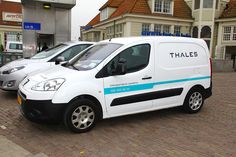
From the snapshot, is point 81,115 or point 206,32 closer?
point 81,115

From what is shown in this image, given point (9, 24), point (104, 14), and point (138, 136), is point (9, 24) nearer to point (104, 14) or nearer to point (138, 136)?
point (104, 14)

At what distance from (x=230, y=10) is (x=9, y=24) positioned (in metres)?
32.6

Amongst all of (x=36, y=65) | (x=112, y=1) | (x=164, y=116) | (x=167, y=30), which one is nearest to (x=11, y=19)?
(x=112, y=1)

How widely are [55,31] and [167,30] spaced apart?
15.0 metres

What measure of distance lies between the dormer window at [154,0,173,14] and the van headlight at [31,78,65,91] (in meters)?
21.6

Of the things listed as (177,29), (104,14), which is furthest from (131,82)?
(104,14)

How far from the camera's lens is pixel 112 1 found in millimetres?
29469

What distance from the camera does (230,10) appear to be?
24766 mm

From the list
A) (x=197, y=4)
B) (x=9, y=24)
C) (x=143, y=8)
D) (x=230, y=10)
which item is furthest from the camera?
(x=9, y=24)

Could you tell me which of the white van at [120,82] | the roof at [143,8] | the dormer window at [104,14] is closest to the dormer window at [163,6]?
the roof at [143,8]

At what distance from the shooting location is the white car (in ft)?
21.7

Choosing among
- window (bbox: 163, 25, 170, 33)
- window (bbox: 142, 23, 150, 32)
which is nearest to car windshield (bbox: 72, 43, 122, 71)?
window (bbox: 142, 23, 150, 32)

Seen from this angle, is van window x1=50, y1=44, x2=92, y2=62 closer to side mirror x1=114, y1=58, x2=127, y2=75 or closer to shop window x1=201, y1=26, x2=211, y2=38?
side mirror x1=114, y1=58, x2=127, y2=75

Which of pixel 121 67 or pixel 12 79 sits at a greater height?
pixel 121 67
